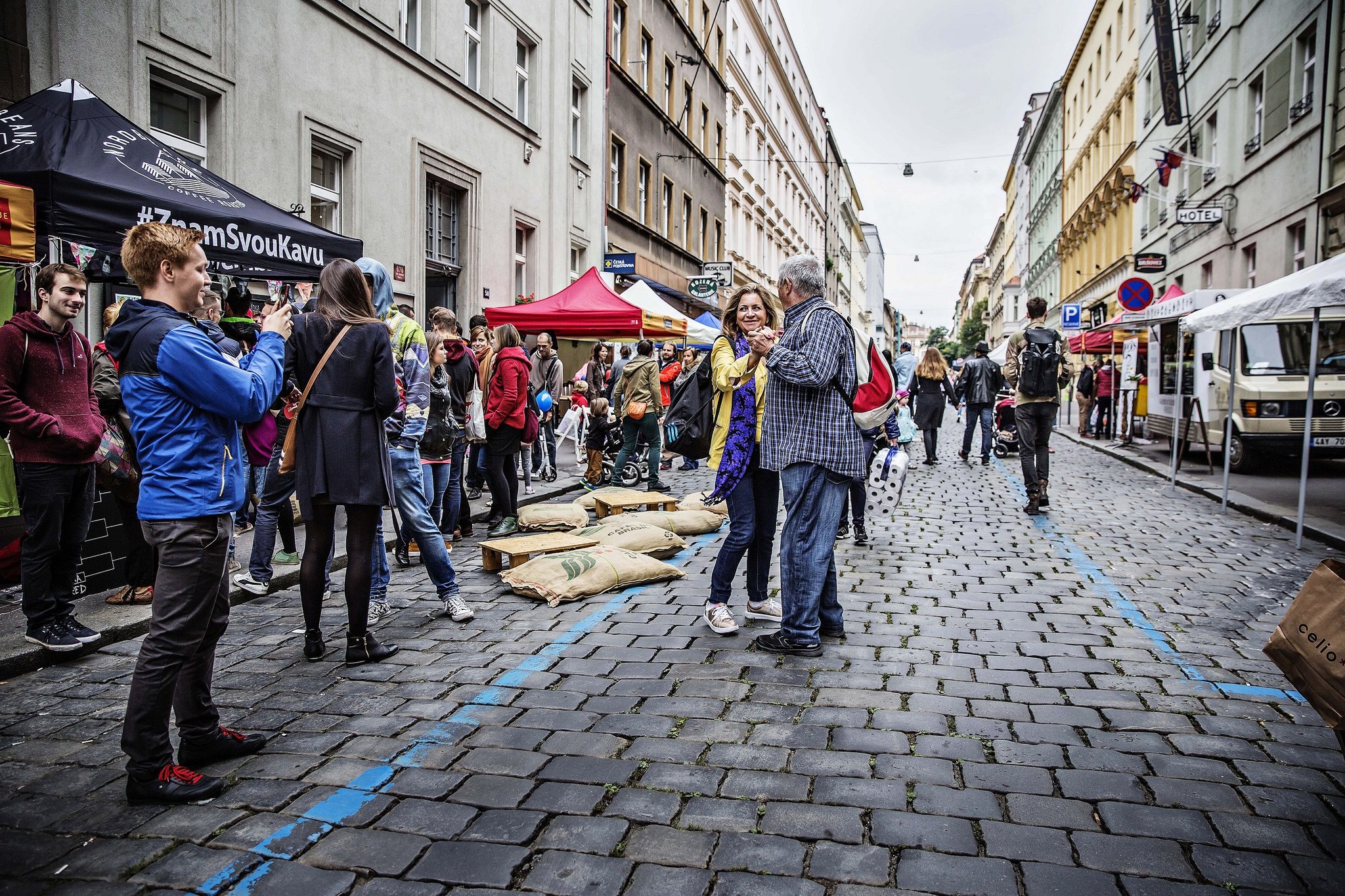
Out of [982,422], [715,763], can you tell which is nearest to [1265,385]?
[982,422]

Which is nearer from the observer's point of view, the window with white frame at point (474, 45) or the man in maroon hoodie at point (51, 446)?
the man in maroon hoodie at point (51, 446)

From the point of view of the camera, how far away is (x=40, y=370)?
498 cm

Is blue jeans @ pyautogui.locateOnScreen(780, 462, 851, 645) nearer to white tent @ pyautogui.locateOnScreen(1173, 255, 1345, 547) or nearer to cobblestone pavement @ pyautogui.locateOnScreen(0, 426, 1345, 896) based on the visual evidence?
cobblestone pavement @ pyautogui.locateOnScreen(0, 426, 1345, 896)

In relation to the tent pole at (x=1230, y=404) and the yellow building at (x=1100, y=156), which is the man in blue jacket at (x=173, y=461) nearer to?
the tent pole at (x=1230, y=404)

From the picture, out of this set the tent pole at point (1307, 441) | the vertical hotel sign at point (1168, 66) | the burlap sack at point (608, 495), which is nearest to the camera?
the tent pole at point (1307, 441)

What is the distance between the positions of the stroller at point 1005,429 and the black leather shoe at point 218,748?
1529 cm

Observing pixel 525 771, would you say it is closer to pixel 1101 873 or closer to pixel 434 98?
pixel 1101 873

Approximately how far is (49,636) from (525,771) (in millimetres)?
2969

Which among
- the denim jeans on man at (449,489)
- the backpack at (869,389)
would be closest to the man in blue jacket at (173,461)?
the backpack at (869,389)

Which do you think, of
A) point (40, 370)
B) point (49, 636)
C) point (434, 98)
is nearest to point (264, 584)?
point (49, 636)

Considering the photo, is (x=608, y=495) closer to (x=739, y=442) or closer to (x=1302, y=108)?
(x=739, y=442)

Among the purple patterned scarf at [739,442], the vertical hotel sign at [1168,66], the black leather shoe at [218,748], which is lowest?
the black leather shoe at [218,748]

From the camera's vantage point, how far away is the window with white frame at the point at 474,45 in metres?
16.3

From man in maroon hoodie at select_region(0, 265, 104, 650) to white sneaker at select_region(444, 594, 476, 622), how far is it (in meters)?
1.80
